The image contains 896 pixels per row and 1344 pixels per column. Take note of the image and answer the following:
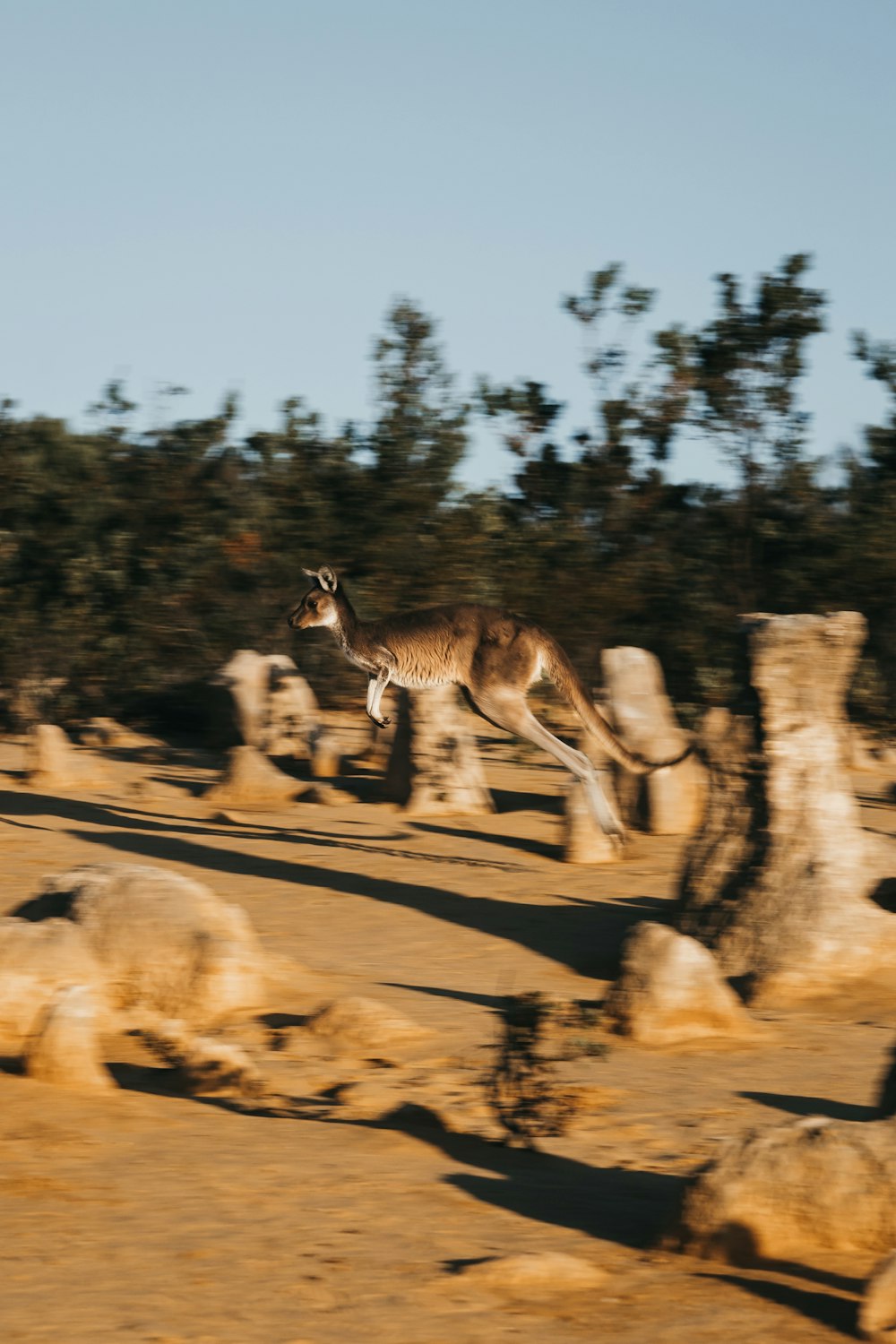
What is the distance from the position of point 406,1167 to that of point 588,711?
6.87m

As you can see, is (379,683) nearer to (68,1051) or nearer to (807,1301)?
(68,1051)

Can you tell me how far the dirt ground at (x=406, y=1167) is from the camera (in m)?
3.87

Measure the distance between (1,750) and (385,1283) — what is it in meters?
12.5

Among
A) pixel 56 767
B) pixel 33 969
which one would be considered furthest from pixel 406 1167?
pixel 56 767

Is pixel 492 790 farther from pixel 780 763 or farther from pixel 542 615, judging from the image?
pixel 780 763

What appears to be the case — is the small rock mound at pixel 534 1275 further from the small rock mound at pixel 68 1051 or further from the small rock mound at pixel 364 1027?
the small rock mound at pixel 364 1027

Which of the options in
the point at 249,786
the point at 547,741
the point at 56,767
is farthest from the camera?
the point at 56,767

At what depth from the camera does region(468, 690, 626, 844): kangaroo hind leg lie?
1133cm

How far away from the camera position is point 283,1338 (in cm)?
367

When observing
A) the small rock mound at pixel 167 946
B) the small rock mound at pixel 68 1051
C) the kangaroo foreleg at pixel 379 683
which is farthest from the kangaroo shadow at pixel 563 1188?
the kangaroo foreleg at pixel 379 683

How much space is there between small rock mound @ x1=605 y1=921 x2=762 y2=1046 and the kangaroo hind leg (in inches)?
150

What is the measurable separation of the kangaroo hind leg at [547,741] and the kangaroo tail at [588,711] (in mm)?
260

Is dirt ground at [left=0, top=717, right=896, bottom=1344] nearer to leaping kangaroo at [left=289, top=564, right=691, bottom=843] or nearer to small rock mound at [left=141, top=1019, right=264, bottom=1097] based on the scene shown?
small rock mound at [left=141, top=1019, right=264, bottom=1097]

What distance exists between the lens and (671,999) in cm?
730
